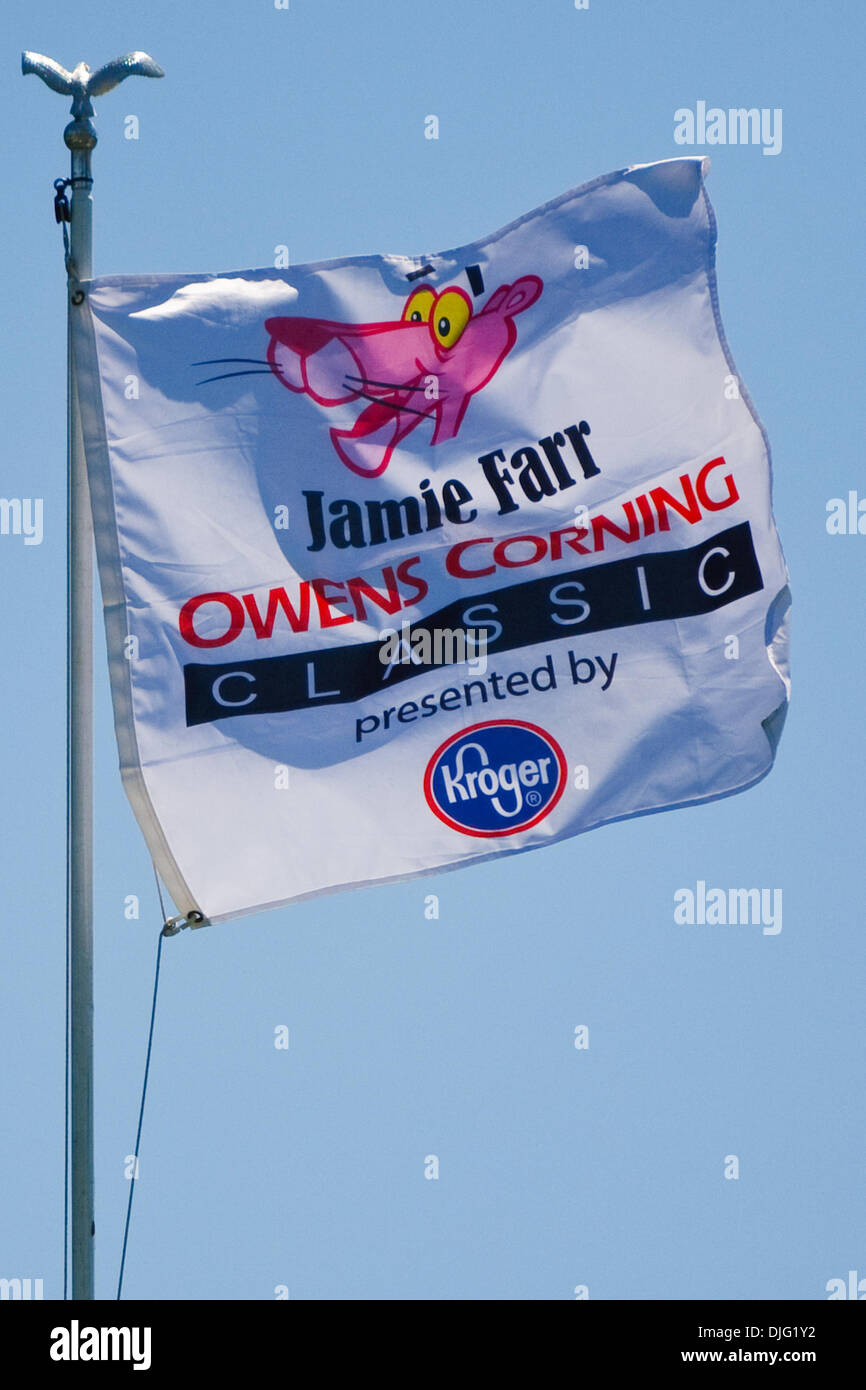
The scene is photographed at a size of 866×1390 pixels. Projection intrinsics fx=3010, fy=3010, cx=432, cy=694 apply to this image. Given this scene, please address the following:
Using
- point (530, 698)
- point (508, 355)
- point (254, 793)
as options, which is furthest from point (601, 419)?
point (254, 793)

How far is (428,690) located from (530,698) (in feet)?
2.31

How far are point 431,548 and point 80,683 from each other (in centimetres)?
299

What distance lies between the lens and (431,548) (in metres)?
21.0

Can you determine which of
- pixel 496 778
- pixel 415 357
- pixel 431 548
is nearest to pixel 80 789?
pixel 496 778

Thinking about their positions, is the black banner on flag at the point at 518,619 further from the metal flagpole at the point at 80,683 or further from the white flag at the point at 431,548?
the metal flagpole at the point at 80,683

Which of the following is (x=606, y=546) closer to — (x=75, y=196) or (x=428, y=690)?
(x=428, y=690)

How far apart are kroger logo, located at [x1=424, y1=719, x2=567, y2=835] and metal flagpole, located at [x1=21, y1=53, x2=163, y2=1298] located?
2.56 metres

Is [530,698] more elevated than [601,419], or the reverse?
[601,419]

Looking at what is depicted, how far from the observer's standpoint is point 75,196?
20.1 metres

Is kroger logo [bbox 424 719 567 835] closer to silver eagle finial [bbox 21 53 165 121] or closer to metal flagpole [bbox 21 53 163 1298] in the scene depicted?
metal flagpole [bbox 21 53 163 1298]

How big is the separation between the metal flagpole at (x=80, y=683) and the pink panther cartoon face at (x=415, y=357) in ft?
6.14

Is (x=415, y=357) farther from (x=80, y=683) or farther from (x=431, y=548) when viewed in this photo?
(x=80, y=683)

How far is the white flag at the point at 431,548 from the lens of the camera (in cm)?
2020

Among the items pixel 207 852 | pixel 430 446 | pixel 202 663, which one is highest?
pixel 430 446
